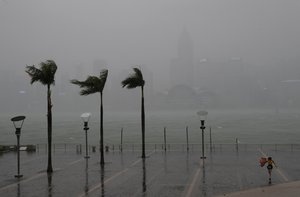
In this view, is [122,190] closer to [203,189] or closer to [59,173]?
[203,189]

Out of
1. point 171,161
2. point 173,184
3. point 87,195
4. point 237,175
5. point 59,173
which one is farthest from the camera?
point 171,161

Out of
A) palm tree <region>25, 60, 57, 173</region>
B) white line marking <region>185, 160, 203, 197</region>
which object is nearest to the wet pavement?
white line marking <region>185, 160, 203, 197</region>

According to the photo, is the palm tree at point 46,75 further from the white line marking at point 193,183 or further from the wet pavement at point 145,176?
the white line marking at point 193,183

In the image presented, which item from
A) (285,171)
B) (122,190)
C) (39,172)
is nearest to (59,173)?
(39,172)

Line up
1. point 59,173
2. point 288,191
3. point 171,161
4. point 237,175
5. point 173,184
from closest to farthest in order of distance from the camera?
point 288,191 < point 173,184 < point 237,175 < point 59,173 < point 171,161

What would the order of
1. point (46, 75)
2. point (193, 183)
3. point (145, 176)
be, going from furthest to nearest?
point (46, 75)
point (145, 176)
point (193, 183)

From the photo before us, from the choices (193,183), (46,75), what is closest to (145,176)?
(193,183)

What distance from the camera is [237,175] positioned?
24109 mm

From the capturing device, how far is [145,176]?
80.3 feet

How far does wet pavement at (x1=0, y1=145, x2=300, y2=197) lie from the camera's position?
20125mm

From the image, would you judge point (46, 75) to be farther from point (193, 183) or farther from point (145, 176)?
point (193, 183)

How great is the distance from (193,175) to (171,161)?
7.18 m

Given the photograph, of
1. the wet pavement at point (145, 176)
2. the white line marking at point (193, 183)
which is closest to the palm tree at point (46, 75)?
the wet pavement at point (145, 176)

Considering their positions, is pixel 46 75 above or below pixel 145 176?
above
